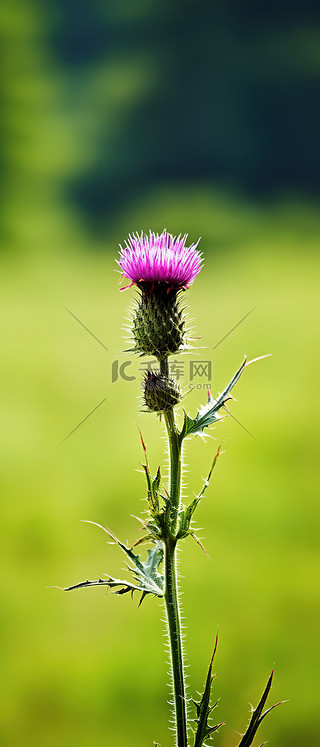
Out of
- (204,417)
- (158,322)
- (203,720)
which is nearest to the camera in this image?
(203,720)

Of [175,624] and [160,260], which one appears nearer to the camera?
[175,624]

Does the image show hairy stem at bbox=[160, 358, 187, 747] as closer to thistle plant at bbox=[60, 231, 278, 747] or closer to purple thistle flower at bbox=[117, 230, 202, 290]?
thistle plant at bbox=[60, 231, 278, 747]

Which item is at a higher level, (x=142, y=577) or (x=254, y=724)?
(x=142, y=577)

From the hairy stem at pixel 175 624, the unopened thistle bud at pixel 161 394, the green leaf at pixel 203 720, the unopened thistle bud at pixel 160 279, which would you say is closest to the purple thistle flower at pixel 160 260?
the unopened thistle bud at pixel 160 279

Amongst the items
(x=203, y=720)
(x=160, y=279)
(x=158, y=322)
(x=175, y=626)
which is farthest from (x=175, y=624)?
(x=160, y=279)

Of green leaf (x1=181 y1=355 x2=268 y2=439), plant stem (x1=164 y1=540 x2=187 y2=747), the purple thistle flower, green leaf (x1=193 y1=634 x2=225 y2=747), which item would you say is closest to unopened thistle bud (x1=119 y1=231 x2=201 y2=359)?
the purple thistle flower

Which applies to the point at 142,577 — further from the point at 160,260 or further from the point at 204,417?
the point at 160,260

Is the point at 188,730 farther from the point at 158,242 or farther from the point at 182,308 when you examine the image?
the point at 158,242
